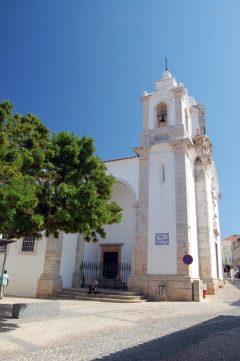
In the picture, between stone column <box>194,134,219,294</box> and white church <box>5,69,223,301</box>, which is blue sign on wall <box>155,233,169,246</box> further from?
stone column <box>194,134,219,294</box>

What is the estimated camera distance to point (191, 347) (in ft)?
19.3

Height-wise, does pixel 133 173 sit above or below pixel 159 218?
above

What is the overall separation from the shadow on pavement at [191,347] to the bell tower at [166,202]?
795 cm

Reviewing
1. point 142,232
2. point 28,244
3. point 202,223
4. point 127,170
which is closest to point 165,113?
point 127,170

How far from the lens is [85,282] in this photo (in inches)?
741

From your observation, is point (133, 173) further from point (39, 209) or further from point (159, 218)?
point (39, 209)

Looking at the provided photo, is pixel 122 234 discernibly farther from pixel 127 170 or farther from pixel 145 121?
pixel 145 121

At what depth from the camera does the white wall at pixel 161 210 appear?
16125 millimetres

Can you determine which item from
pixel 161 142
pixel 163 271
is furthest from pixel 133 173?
pixel 163 271

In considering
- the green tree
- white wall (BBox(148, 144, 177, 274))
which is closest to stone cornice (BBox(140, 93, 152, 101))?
white wall (BBox(148, 144, 177, 274))

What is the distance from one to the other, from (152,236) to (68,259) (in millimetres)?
5281

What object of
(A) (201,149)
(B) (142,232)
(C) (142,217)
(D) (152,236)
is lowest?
(D) (152,236)

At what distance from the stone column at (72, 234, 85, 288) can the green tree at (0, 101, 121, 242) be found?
9021 millimetres

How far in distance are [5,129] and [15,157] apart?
144 cm
